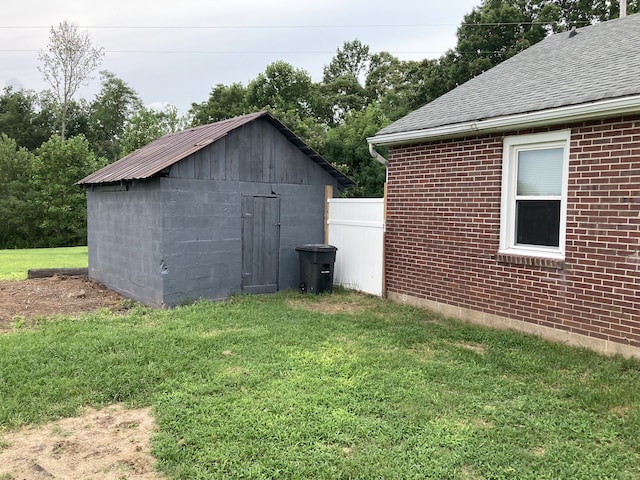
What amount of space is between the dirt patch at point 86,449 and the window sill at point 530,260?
4.88 meters

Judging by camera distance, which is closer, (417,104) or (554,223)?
(554,223)

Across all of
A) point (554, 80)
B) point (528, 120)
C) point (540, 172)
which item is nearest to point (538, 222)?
point (540, 172)

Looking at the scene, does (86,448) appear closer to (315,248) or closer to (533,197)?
(533,197)

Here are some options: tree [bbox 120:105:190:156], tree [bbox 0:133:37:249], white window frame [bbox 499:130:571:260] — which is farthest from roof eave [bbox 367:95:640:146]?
tree [bbox 0:133:37:249]

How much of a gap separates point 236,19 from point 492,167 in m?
15.0

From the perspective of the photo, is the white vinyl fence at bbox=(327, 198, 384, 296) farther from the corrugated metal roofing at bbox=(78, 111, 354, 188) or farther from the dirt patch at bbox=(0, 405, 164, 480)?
the dirt patch at bbox=(0, 405, 164, 480)

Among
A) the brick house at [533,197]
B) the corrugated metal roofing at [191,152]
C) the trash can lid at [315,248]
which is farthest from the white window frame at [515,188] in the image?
the corrugated metal roofing at [191,152]

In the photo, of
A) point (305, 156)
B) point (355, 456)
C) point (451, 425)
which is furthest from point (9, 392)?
point (305, 156)

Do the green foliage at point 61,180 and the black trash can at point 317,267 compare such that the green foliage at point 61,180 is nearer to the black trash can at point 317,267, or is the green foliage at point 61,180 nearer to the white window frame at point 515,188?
the black trash can at point 317,267

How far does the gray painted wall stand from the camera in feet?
26.6

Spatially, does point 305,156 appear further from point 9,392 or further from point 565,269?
point 9,392

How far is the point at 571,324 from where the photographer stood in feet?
19.1

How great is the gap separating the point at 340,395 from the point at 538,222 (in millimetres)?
3755

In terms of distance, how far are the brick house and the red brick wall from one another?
0.01 metres
